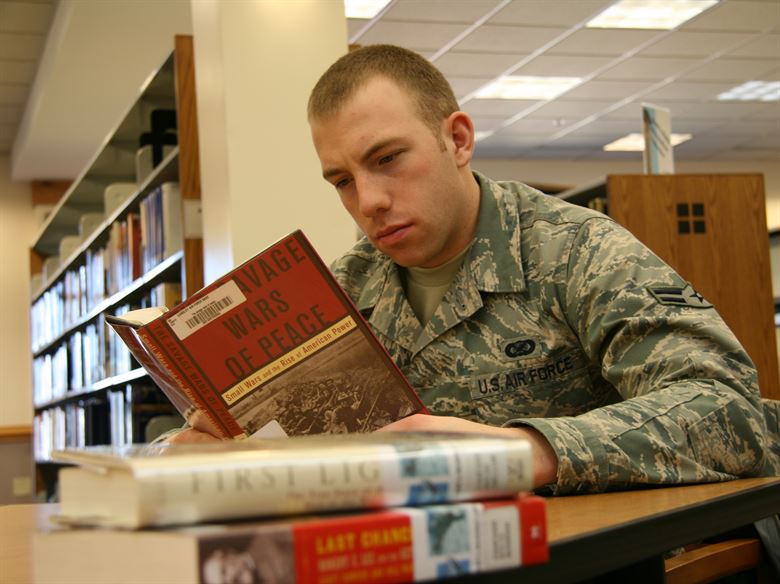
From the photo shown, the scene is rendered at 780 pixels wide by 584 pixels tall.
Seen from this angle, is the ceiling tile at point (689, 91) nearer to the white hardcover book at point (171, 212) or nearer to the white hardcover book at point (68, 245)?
the white hardcover book at point (68, 245)

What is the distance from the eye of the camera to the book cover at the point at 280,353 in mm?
1007

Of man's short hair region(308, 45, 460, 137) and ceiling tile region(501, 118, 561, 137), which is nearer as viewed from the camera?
man's short hair region(308, 45, 460, 137)

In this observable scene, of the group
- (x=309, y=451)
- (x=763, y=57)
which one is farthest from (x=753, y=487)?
(x=763, y=57)

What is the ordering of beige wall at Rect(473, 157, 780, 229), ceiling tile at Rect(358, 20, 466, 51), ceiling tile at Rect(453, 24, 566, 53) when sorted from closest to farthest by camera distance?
ceiling tile at Rect(358, 20, 466, 51)
ceiling tile at Rect(453, 24, 566, 53)
beige wall at Rect(473, 157, 780, 229)

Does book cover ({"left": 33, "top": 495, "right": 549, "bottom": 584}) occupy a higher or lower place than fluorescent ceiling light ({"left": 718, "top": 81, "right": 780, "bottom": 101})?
lower

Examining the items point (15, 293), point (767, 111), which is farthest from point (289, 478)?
point (767, 111)

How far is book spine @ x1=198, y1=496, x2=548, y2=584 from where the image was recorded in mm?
467

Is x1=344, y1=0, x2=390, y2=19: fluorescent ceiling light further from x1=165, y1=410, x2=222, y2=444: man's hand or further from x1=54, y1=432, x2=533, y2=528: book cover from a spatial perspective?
x1=54, y1=432, x2=533, y2=528: book cover

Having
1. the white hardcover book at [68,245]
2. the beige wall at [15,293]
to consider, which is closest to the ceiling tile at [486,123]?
the white hardcover book at [68,245]

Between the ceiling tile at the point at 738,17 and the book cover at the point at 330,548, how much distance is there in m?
5.82

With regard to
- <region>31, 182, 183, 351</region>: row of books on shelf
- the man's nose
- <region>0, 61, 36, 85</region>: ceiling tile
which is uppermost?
<region>0, 61, 36, 85</region>: ceiling tile

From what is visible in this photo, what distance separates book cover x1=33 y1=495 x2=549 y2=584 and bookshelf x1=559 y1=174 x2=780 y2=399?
2610 mm

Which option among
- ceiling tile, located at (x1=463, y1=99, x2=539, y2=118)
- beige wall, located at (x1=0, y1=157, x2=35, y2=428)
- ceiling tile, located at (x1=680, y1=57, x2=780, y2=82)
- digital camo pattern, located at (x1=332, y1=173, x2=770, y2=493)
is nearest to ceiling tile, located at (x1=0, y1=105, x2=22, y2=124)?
beige wall, located at (x1=0, y1=157, x2=35, y2=428)

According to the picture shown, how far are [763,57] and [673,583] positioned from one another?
6555 millimetres
